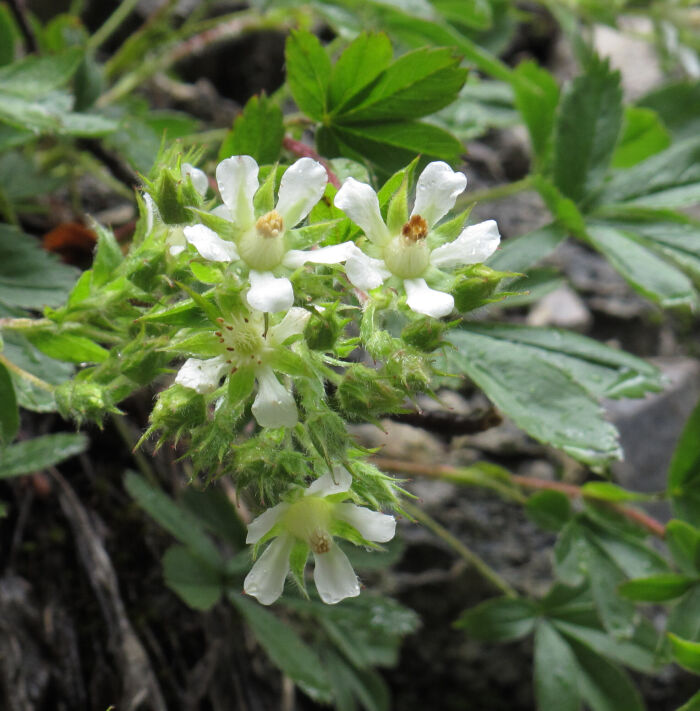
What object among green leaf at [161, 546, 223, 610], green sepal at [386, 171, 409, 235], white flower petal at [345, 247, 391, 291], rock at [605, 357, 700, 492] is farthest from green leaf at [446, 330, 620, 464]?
rock at [605, 357, 700, 492]

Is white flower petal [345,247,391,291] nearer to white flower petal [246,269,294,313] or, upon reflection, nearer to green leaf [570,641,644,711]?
white flower petal [246,269,294,313]

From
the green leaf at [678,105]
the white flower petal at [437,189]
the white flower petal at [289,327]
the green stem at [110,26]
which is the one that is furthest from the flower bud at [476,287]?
the green stem at [110,26]

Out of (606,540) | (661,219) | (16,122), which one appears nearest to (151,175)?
(16,122)

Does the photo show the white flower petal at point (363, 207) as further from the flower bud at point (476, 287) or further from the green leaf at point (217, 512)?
the green leaf at point (217, 512)

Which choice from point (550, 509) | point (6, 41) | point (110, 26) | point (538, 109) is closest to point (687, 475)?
point (550, 509)

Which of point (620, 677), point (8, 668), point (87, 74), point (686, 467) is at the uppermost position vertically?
point (87, 74)

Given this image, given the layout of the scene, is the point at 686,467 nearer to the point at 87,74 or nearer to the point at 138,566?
the point at 138,566
